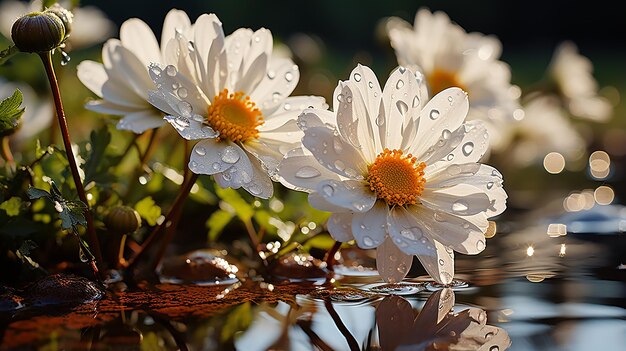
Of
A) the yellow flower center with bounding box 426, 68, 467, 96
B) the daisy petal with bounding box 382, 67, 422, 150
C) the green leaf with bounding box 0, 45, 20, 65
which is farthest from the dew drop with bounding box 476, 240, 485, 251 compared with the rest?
the yellow flower center with bounding box 426, 68, 467, 96

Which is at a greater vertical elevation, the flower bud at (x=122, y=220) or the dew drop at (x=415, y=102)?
the dew drop at (x=415, y=102)

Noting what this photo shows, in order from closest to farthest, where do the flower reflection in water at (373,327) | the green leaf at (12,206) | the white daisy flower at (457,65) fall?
the flower reflection in water at (373,327) → the green leaf at (12,206) → the white daisy flower at (457,65)

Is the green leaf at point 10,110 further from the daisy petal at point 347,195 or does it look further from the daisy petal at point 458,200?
the daisy petal at point 458,200

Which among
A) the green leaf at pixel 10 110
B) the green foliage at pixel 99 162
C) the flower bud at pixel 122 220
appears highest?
the green foliage at pixel 99 162

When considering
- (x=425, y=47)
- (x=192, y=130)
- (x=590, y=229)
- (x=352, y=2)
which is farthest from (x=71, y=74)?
(x=352, y=2)

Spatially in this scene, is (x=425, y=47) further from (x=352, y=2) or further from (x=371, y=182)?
(x=352, y=2)

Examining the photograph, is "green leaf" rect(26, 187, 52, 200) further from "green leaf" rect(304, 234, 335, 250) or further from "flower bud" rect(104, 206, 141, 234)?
"green leaf" rect(304, 234, 335, 250)

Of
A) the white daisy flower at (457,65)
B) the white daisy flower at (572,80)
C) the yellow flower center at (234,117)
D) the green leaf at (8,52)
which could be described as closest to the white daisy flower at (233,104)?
the yellow flower center at (234,117)
